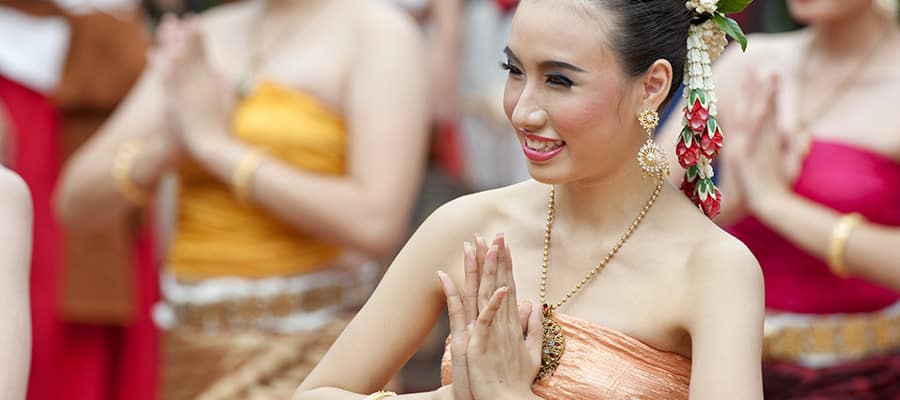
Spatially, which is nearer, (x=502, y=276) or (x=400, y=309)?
(x=502, y=276)

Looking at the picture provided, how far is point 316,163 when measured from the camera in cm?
381

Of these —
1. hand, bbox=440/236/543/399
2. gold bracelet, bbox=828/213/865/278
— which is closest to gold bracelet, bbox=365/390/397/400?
hand, bbox=440/236/543/399

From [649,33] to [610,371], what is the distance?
53 centimetres

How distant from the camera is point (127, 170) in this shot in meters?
3.94

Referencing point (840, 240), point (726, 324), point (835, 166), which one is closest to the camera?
point (726, 324)

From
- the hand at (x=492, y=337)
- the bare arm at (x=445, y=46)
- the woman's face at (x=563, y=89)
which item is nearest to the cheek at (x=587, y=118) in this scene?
the woman's face at (x=563, y=89)

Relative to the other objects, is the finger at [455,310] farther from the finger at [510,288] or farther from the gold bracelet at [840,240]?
the gold bracelet at [840,240]

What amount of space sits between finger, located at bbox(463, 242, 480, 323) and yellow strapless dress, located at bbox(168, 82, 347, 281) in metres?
1.54

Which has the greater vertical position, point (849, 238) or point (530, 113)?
point (530, 113)

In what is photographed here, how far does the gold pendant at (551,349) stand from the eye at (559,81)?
38 centimetres

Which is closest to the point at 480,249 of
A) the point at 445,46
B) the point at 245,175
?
the point at 245,175

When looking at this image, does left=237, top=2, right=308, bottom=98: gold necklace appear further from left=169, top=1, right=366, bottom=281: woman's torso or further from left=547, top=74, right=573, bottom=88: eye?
left=547, top=74, right=573, bottom=88: eye

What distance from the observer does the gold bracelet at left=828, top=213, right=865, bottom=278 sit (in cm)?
355

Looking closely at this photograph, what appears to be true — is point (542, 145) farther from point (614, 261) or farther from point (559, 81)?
point (614, 261)
